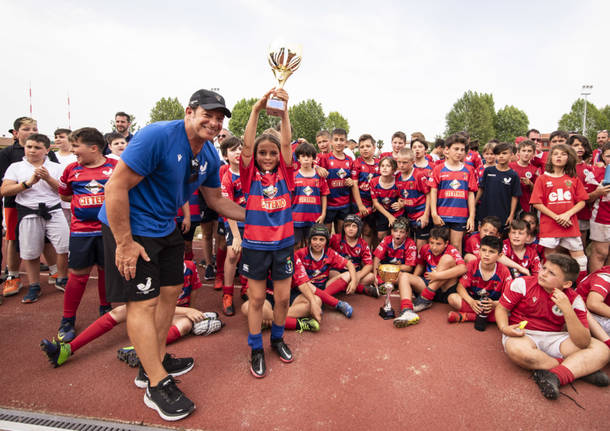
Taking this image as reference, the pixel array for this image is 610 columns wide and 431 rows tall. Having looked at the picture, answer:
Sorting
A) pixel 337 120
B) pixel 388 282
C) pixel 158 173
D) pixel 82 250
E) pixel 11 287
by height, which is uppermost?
pixel 337 120

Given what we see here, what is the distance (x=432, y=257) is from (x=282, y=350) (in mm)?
2527

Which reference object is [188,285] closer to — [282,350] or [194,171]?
[282,350]

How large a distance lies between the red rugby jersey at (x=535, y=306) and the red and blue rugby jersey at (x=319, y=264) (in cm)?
191

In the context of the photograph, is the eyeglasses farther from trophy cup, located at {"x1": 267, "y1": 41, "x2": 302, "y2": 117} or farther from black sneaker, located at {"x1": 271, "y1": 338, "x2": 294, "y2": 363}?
black sneaker, located at {"x1": 271, "y1": 338, "x2": 294, "y2": 363}

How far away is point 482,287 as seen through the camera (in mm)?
3814

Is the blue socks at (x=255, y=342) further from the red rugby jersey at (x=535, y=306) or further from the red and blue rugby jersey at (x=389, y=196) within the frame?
the red and blue rugby jersey at (x=389, y=196)

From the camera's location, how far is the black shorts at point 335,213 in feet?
17.6

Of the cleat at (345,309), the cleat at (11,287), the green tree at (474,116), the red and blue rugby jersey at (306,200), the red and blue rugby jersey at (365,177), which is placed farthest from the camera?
the green tree at (474,116)

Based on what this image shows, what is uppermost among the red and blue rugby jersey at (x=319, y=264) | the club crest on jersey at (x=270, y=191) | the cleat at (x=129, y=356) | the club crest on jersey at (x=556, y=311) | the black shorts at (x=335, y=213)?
the club crest on jersey at (x=270, y=191)

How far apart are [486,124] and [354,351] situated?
45.3 metres

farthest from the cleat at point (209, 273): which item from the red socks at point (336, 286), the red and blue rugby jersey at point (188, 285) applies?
the red socks at point (336, 286)

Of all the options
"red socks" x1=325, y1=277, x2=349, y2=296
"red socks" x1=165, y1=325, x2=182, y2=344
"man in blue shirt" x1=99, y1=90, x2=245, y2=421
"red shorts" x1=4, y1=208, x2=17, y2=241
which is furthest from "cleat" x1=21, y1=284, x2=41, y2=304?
"red socks" x1=325, y1=277, x2=349, y2=296

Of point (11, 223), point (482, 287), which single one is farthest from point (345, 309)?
point (11, 223)

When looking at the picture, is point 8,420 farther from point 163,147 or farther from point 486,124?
point 486,124
